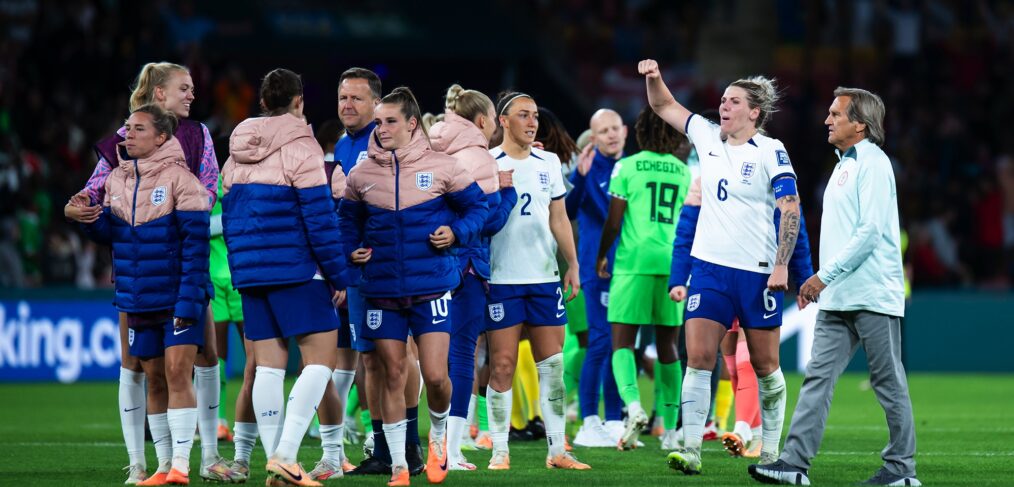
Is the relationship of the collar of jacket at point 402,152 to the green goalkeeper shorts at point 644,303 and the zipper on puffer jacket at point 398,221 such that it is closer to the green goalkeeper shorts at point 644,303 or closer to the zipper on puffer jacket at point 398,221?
the zipper on puffer jacket at point 398,221

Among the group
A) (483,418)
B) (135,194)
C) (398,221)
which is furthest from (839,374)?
(135,194)

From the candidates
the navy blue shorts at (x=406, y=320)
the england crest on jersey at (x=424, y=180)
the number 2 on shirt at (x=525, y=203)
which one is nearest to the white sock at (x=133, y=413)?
the navy blue shorts at (x=406, y=320)

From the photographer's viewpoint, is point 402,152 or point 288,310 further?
point 402,152

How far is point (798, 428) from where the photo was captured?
329 inches

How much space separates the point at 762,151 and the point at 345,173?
2.49m

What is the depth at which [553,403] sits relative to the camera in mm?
9383

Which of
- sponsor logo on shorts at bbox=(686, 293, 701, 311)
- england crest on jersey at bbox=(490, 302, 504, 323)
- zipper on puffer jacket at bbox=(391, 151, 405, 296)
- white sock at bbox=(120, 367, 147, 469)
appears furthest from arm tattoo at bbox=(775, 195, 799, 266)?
white sock at bbox=(120, 367, 147, 469)

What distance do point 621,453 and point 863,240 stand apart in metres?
3.00

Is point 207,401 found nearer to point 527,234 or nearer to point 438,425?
point 438,425

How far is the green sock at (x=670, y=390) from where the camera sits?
10805 millimetres

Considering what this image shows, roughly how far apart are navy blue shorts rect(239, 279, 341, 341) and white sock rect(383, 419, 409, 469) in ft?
2.15

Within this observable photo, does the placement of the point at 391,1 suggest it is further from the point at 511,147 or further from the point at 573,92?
the point at 511,147

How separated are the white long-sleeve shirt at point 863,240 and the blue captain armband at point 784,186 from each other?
293 mm

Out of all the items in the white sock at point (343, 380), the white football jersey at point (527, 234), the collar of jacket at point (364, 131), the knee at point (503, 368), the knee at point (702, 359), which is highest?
the collar of jacket at point (364, 131)
